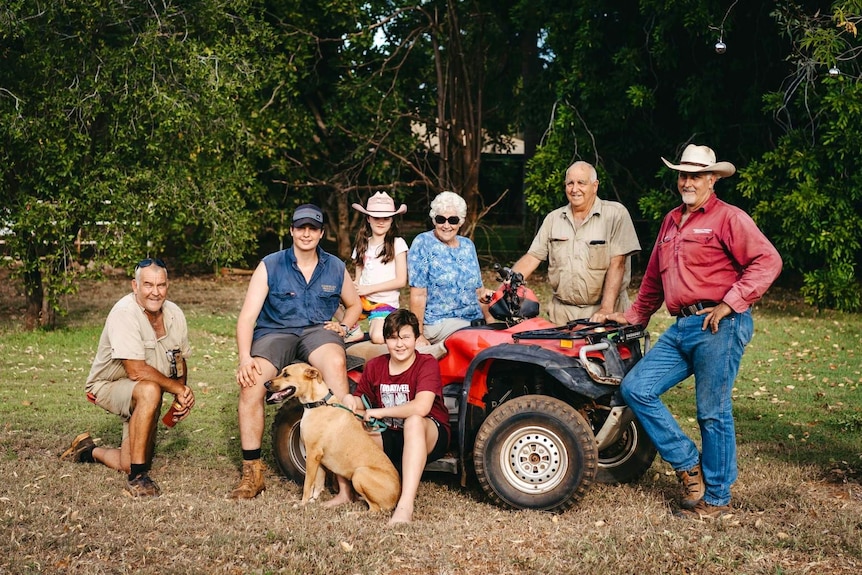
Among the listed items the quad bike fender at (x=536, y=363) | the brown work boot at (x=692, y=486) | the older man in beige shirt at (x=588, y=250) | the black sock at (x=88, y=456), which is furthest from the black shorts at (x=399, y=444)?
the black sock at (x=88, y=456)

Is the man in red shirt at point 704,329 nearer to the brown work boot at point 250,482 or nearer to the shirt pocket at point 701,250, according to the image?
the shirt pocket at point 701,250

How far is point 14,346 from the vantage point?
12469mm

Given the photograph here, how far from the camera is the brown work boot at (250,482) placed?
6.08 m

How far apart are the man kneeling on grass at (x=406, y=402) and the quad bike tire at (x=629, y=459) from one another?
1.11m

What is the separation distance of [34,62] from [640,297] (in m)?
9.51

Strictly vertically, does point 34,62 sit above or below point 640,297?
above

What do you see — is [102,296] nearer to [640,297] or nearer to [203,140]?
[203,140]

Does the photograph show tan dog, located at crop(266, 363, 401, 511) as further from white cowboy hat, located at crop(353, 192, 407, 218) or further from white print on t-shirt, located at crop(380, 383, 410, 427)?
white cowboy hat, located at crop(353, 192, 407, 218)

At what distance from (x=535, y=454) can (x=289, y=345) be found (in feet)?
5.67

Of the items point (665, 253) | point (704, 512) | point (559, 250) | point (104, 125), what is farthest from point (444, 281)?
point (104, 125)

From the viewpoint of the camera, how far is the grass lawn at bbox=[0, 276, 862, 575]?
4883 millimetres

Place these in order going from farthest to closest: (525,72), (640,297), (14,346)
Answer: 1. (525,72)
2. (14,346)
3. (640,297)

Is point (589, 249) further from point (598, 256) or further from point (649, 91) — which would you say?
point (649, 91)

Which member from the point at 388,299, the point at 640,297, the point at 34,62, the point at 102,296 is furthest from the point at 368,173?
the point at 640,297
